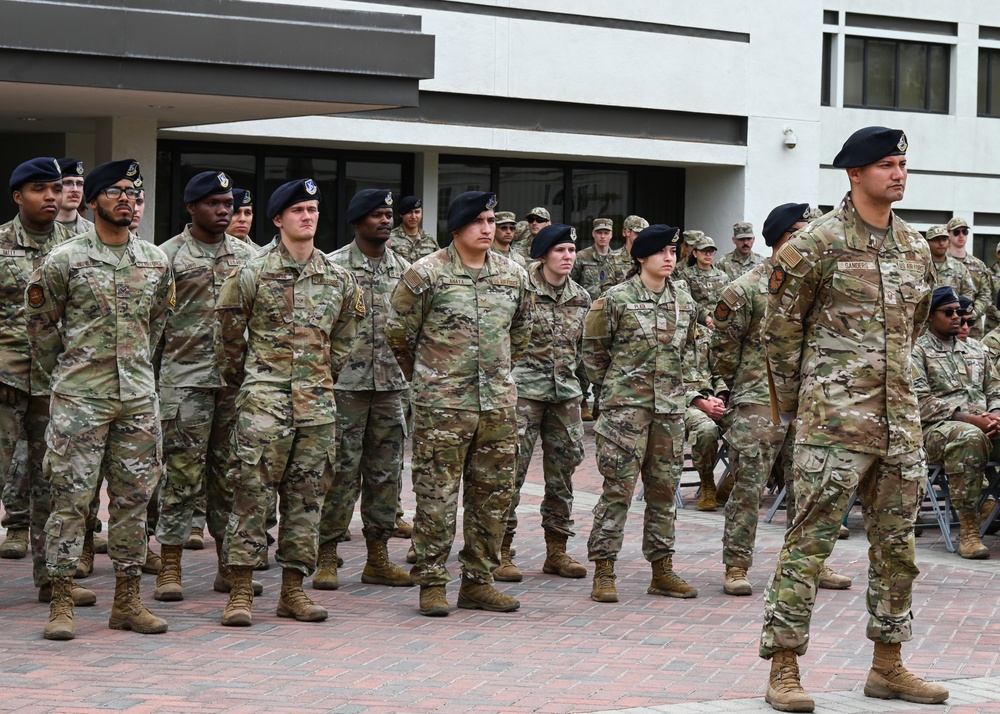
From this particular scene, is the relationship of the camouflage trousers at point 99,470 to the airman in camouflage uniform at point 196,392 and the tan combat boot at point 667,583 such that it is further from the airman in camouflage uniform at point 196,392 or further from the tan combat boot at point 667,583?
the tan combat boot at point 667,583

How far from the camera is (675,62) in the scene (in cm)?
2327

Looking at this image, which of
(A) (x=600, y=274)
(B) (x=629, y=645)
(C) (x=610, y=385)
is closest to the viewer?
A: (B) (x=629, y=645)

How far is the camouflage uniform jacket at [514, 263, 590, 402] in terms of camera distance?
10.4 metres

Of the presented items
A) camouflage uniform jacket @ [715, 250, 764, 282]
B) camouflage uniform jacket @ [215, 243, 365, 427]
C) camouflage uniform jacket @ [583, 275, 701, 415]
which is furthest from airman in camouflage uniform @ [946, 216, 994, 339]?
camouflage uniform jacket @ [215, 243, 365, 427]

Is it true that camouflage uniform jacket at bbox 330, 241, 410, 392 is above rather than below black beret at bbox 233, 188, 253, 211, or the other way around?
below

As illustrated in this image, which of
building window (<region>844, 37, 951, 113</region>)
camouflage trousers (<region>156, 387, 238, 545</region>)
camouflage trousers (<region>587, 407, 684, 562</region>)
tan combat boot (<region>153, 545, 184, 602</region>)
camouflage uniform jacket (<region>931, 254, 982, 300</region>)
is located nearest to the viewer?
tan combat boot (<region>153, 545, 184, 602</region>)

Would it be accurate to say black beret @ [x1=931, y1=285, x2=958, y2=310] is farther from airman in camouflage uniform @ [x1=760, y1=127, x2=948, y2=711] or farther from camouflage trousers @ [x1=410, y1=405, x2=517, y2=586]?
airman in camouflage uniform @ [x1=760, y1=127, x2=948, y2=711]

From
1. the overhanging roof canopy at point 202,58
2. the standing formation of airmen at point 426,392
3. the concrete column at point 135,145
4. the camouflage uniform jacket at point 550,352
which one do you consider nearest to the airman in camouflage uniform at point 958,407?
the standing formation of airmen at point 426,392

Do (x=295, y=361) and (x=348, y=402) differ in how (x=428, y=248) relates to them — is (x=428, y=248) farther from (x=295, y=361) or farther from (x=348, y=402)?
(x=295, y=361)

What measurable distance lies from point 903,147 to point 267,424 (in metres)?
3.64

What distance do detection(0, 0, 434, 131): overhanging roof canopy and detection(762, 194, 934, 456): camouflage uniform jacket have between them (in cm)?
871

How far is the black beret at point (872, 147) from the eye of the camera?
699 centimetres

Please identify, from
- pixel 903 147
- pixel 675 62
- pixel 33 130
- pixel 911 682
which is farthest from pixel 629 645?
pixel 675 62

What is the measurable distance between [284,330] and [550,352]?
2.38 m
